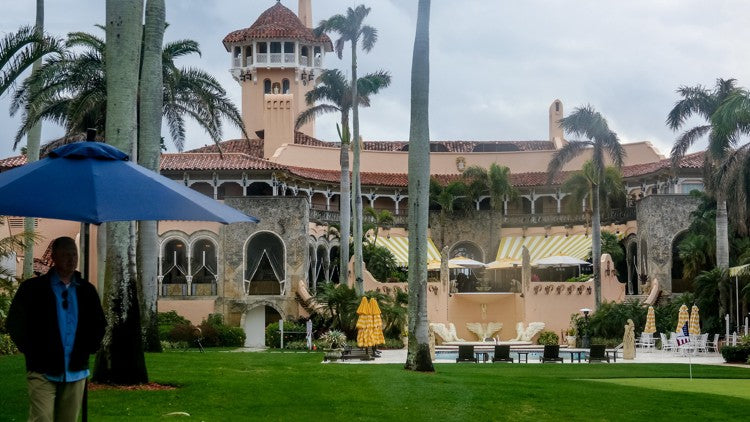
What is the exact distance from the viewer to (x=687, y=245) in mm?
49781

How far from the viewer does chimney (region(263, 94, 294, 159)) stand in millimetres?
65188

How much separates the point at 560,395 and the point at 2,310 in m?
16.2

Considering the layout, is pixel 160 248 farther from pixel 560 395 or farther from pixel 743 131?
pixel 560 395

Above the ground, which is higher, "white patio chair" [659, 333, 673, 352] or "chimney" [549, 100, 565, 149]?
"chimney" [549, 100, 565, 149]

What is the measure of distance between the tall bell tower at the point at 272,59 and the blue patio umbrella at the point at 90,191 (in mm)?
61274

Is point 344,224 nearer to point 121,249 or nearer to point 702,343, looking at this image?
point 702,343

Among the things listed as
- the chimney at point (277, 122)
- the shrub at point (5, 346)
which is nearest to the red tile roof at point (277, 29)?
the chimney at point (277, 122)

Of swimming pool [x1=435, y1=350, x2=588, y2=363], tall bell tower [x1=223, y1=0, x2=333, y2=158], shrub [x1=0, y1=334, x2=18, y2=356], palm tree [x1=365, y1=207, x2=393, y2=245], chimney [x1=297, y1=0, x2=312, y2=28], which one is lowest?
swimming pool [x1=435, y1=350, x2=588, y2=363]

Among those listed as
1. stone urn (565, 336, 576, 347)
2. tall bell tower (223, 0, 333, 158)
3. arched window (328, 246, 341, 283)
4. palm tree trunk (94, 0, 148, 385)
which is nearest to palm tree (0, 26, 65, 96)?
palm tree trunk (94, 0, 148, 385)

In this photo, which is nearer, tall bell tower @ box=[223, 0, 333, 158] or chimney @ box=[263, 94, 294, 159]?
chimney @ box=[263, 94, 294, 159]

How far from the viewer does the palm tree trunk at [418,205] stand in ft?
72.7

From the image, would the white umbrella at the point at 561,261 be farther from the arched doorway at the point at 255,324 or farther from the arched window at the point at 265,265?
the arched doorway at the point at 255,324

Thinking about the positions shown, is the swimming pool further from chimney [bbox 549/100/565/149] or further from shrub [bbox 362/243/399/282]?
chimney [bbox 549/100/565/149]

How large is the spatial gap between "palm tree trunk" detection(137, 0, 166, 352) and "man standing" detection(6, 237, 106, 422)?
1207 centimetres
